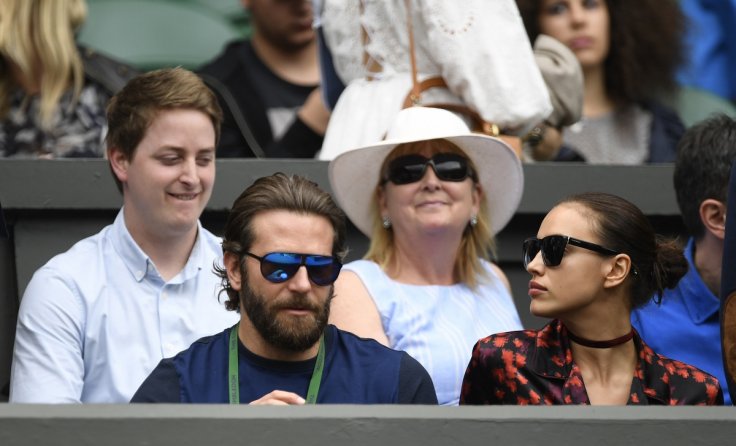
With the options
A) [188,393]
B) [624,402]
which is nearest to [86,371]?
[188,393]

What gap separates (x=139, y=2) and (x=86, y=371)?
10.1 feet

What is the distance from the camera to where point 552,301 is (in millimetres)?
3943

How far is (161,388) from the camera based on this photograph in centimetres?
374

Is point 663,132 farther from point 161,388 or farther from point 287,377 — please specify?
point 161,388

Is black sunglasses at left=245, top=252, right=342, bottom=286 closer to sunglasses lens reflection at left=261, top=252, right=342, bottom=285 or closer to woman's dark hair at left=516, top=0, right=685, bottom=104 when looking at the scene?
sunglasses lens reflection at left=261, top=252, right=342, bottom=285

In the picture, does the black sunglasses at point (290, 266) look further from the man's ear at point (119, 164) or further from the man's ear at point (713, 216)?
the man's ear at point (713, 216)

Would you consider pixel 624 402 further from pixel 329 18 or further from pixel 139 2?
pixel 139 2

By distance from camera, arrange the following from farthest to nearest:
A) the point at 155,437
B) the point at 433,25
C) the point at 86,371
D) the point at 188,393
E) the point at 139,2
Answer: the point at 139,2 → the point at 433,25 → the point at 86,371 → the point at 188,393 → the point at 155,437

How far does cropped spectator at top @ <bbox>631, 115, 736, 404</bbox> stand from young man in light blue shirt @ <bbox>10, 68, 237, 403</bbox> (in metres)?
1.28

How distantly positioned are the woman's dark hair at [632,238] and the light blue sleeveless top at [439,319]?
2.09 ft

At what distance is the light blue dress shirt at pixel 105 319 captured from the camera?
417 cm

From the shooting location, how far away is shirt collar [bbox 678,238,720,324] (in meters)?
4.60

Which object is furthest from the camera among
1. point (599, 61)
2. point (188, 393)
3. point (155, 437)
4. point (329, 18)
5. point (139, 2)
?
point (139, 2)

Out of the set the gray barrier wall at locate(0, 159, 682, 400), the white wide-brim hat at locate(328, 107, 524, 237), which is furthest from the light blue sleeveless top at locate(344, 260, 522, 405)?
the gray barrier wall at locate(0, 159, 682, 400)
